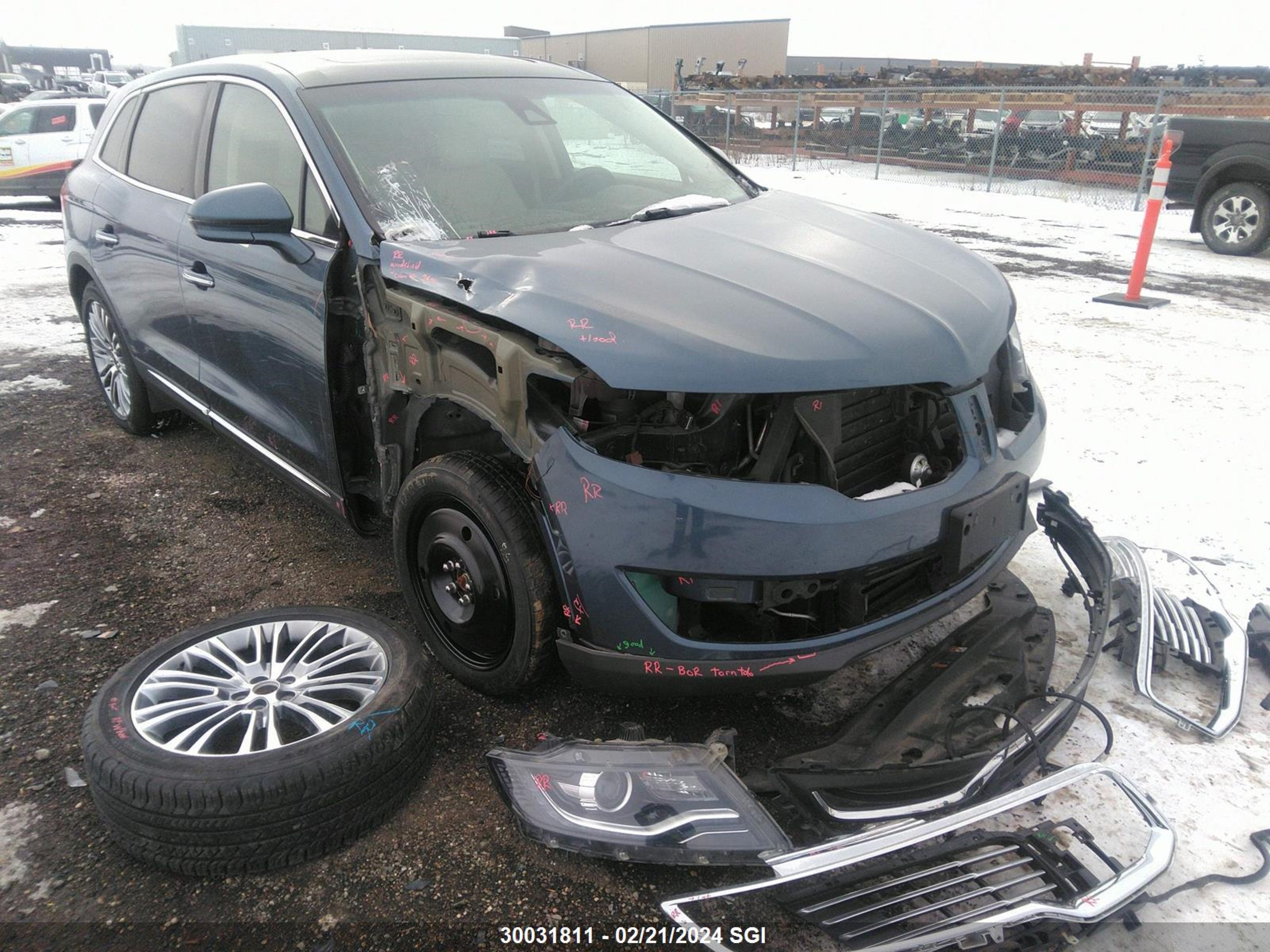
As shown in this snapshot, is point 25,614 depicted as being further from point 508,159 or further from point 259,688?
point 508,159

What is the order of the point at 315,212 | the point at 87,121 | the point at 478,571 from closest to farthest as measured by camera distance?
the point at 478,571, the point at 315,212, the point at 87,121

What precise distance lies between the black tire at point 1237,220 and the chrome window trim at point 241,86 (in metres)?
9.79

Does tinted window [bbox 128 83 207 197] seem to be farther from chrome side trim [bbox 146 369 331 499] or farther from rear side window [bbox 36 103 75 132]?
rear side window [bbox 36 103 75 132]

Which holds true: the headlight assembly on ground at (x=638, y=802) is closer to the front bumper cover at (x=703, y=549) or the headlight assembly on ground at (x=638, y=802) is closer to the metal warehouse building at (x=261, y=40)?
the front bumper cover at (x=703, y=549)

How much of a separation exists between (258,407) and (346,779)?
5.55ft

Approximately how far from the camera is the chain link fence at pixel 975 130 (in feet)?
47.4

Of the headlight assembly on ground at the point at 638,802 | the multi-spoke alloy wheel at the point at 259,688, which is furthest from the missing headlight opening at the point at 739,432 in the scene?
the multi-spoke alloy wheel at the point at 259,688

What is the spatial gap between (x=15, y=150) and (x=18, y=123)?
45 cm

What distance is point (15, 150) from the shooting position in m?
12.2

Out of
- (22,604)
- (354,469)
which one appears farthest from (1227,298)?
(22,604)

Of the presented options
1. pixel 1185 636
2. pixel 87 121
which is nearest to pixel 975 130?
pixel 87 121

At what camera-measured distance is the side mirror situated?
269cm

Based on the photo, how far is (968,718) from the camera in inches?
87.3

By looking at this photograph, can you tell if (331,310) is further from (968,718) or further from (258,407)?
(968,718)
